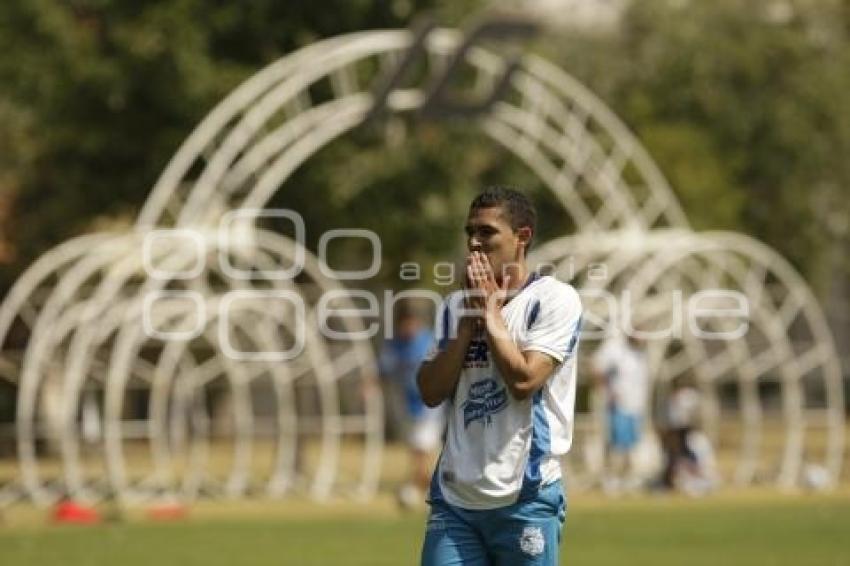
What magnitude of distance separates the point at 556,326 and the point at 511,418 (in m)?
0.39

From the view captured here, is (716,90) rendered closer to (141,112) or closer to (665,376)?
(665,376)

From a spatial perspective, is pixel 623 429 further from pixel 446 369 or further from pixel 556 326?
pixel 446 369

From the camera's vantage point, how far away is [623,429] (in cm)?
2778

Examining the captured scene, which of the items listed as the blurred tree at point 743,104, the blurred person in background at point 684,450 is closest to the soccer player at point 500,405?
the blurred person in background at point 684,450

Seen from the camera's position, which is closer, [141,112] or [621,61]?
[141,112]

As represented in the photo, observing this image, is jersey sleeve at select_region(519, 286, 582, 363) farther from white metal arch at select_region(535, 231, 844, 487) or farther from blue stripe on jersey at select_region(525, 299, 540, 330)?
white metal arch at select_region(535, 231, 844, 487)

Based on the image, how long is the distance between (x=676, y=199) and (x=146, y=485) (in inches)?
677

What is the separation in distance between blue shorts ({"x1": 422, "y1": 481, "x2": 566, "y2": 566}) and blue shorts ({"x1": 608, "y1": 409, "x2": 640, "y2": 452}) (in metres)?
19.2

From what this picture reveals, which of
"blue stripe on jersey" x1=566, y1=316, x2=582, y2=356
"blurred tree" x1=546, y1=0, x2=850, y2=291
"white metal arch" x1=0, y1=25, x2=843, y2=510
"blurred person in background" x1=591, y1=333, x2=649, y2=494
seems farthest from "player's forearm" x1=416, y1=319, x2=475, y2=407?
"blurred tree" x1=546, y1=0, x2=850, y2=291

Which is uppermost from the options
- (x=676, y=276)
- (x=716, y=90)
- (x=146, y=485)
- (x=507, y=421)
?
(x=716, y=90)

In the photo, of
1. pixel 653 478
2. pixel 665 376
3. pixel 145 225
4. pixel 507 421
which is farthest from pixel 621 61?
pixel 507 421

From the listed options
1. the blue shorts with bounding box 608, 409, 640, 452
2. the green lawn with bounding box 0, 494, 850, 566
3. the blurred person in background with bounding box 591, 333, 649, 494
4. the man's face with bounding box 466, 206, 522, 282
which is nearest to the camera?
the man's face with bounding box 466, 206, 522, 282

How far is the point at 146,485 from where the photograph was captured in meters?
28.7

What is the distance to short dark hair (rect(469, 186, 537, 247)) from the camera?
8609 millimetres
